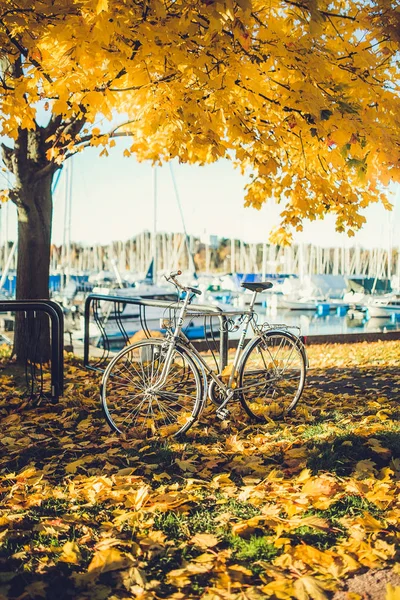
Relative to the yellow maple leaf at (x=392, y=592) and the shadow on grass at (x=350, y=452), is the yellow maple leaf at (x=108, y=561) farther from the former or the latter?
the shadow on grass at (x=350, y=452)

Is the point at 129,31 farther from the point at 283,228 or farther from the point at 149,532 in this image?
the point at 283,228

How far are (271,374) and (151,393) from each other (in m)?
1.29

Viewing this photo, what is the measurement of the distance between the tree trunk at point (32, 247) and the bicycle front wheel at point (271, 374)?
3.71m

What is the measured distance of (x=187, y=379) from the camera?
4.88 m

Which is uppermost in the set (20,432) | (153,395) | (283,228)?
(283,228)

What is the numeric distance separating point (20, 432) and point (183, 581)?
2.79 m

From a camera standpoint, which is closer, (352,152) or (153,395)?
(153,395)

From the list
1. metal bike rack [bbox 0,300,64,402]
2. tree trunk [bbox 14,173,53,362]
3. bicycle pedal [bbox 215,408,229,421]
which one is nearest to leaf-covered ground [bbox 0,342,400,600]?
bicycle pedal [bbox 215,408,229,421]

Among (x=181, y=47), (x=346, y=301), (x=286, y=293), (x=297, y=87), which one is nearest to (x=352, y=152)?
(x=297, y=87)

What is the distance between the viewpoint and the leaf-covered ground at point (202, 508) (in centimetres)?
248

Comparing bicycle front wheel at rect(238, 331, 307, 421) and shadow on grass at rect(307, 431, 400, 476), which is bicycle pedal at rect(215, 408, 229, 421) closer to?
bicycle front wheel at rect(238, 331, 307, 421)

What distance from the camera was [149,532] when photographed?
291cm

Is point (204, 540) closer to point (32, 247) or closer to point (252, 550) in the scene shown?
point (252, 550)

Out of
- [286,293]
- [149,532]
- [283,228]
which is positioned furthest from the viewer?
[286,293]
